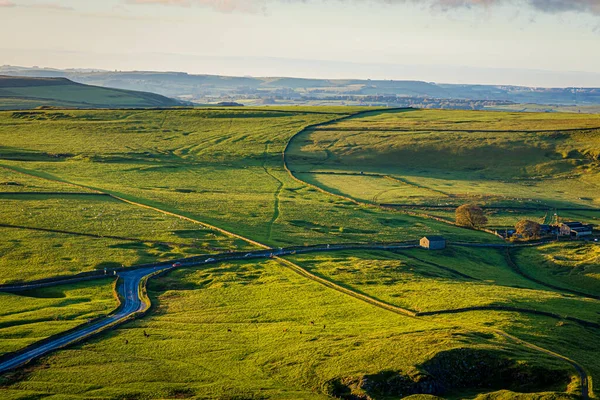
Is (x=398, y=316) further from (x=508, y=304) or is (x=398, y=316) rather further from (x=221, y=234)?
(x=221, y=234)

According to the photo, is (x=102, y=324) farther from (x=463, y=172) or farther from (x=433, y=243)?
(x=463, y=172)

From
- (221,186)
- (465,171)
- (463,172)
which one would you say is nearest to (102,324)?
(221,186)

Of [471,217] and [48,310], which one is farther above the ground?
[471,217]

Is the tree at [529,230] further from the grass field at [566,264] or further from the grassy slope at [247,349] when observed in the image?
the grassy slope at [247,349]

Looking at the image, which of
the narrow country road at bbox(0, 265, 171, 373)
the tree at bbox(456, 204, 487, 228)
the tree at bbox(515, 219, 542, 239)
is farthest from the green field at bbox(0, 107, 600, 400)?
the tree at bbox(515, 219, 542, 239)

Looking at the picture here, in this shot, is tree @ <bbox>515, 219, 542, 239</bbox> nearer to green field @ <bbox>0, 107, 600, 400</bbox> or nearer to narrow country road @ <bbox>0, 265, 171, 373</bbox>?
green field @ <bbox>0, 107, 600, 400</bbox>

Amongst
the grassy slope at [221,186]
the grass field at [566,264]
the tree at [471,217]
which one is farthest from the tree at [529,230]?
the tree at [471,217]
